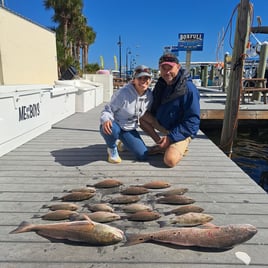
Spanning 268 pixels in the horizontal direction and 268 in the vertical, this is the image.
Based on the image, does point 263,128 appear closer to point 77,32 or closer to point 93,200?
point 93,200

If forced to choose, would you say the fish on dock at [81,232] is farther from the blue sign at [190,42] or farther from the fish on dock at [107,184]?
the blue sign at [190,42]

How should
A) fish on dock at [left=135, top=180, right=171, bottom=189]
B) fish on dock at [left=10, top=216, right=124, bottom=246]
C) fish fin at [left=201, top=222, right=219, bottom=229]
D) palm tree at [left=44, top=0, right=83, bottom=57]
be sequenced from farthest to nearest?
palm tree at [left=44, top=0, right=83, bottom=57] → fish on dock at [left=135, top=180, right=171, bottom=189] → fish fin at [left=201, top=222, right=219, bottom=229] → fish on dock at [left=10, top=216, right=124, bottom=246]

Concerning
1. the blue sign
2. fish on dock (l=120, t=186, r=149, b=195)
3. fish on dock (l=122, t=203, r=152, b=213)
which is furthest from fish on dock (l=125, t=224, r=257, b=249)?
the blue sign

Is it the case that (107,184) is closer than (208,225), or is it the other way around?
(208,225)

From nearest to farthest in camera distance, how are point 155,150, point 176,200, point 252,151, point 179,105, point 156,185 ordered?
1. point 176,200
2. point 156,185
3. point 179,105
4. point 155,150
5. point 252,151

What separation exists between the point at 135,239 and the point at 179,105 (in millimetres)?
2029

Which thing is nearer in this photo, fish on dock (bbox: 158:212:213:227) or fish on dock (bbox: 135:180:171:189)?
fish on dock (bbox: 158:212:213:227)

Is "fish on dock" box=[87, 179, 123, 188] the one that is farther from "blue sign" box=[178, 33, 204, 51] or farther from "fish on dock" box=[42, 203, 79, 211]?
"blue sign" box=[178, 33, 204, 51]

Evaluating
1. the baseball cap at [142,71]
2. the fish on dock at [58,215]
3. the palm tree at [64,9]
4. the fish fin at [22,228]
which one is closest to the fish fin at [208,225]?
the fish on dock at [58,215]

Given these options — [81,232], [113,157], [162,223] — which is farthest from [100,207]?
[113,157]

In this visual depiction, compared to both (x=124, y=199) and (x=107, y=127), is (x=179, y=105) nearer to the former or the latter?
(x=107, y=127)

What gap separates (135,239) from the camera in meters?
1.86

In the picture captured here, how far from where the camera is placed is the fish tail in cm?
184

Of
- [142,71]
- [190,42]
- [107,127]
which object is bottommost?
[107,127]
